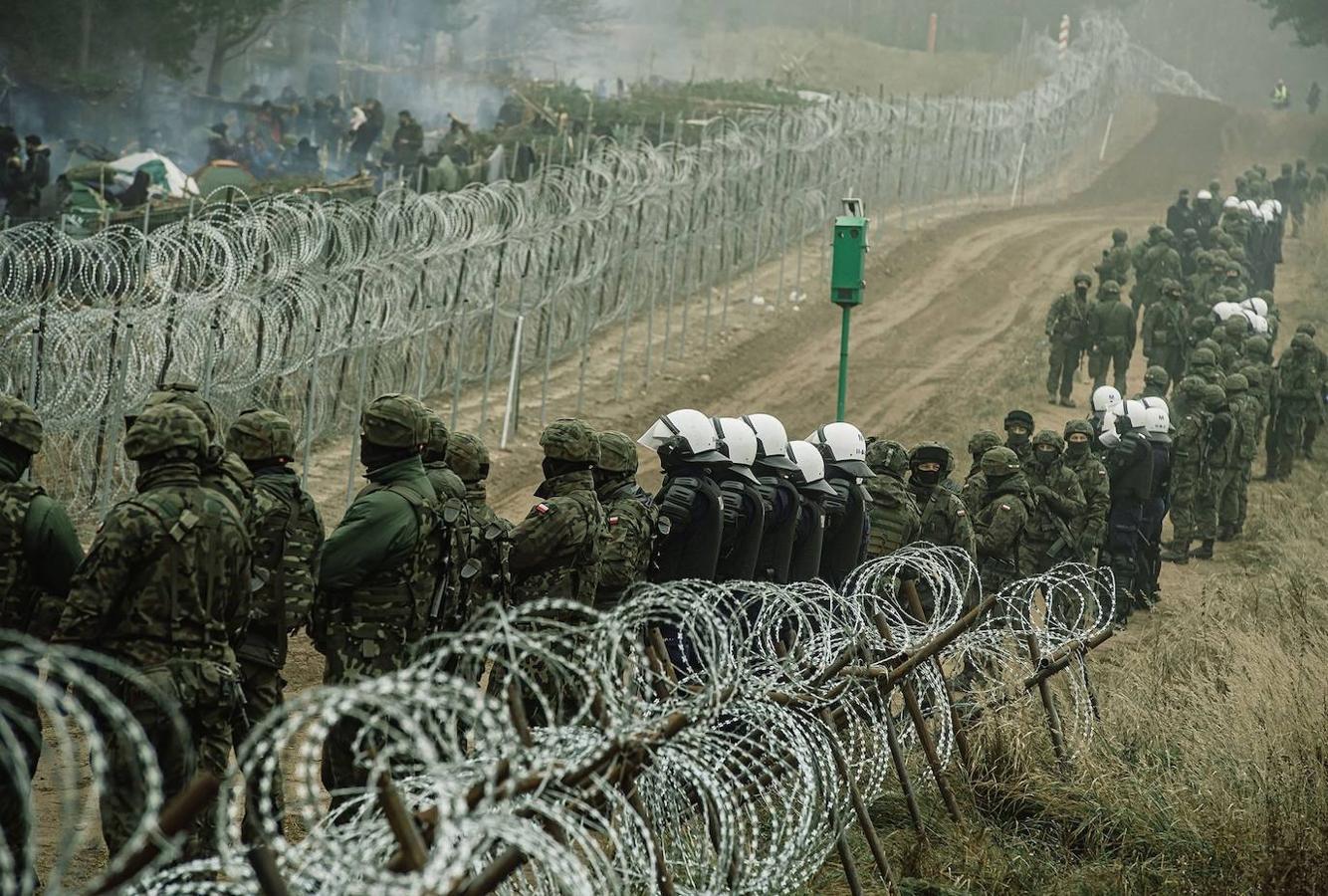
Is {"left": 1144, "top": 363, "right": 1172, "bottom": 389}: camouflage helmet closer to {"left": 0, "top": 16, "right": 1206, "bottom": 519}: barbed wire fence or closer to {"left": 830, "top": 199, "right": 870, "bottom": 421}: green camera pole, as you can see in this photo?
{"left": 830, "top": 199, "right": 870, "bottom": 421}: green camera pole

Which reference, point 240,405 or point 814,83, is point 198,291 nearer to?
point 240,405

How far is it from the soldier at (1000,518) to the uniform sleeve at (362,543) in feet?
17.4

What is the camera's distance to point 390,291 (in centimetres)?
1488

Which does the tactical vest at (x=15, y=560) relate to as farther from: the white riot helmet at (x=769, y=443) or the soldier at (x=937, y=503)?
the soldier at (x=937, y=503)

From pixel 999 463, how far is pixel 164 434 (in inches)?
258

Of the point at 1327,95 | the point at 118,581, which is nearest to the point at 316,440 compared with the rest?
the point at 118,581

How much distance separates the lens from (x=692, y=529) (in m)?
8.38

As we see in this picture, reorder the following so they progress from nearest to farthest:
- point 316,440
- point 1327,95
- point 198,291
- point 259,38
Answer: point 198,291 < point 316,440 < point 259,38 < point 1327,95

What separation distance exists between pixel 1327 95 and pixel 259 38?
159 feet

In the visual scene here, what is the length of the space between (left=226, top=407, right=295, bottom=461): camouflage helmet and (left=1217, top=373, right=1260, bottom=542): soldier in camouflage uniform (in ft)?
35.2

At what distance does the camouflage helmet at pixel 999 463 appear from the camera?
36.9 feet

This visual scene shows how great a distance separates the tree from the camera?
4994 centimetres

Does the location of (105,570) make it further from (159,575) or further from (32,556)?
(32,556)

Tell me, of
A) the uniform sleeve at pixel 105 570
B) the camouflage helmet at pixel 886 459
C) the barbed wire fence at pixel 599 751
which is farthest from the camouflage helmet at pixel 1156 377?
the uniform sleeve at pixel 105 570
